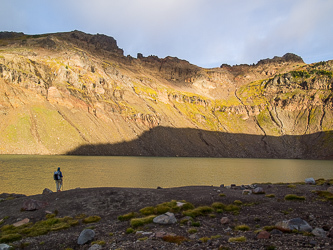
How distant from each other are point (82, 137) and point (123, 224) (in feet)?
412

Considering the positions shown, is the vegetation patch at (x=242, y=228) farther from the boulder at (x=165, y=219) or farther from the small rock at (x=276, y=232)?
the boulder at (x=165, y=219)

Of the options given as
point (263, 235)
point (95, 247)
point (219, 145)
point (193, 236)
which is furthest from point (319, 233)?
point (219, 145)

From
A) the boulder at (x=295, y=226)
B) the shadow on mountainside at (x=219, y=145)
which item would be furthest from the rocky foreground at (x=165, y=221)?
the shadow on mountainside at (x=219, y=145)

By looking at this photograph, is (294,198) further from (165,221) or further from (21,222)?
(21,222)

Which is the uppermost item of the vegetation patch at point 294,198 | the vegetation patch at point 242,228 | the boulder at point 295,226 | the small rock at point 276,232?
the boulder at point 295,226

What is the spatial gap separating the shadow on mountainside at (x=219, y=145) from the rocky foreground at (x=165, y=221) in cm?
11574

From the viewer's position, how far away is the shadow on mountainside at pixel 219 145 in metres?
151

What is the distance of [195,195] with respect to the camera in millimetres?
24750

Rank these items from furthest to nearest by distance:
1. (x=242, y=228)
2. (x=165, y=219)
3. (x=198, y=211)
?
1. (x=198, y=211)
2. (x=165, y=219)
3. (x=242, y=228)

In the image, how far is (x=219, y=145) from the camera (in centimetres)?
18000

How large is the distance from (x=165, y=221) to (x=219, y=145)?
16876 centimetres

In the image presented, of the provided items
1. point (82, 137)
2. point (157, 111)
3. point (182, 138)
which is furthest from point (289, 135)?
point (82, 137)

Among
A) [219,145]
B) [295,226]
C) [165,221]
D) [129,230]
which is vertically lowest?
[129,230]

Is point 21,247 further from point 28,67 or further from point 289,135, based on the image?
point 289,135
